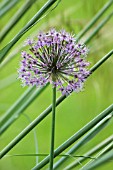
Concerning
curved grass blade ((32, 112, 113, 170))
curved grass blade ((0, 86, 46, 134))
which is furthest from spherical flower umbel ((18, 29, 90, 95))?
curved grass blade ((0, 86, 46, 134))

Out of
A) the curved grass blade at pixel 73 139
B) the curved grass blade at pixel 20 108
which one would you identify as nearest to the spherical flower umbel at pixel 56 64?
the curved grass blade at pixel 73 139

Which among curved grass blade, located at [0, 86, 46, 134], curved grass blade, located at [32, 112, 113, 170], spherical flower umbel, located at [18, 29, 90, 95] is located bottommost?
curved grass blade, located at [32, 112, 113, 170]

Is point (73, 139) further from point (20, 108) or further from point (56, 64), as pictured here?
point (20, 108)

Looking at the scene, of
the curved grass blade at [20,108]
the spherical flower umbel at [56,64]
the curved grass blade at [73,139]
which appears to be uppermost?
the curved grass blade at [20,108]

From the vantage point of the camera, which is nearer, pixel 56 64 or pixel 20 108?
pixel 56 64

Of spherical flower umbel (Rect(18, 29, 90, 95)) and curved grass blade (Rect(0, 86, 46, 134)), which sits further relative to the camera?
curved grass blade (Rect(0, 86, 46, 134))

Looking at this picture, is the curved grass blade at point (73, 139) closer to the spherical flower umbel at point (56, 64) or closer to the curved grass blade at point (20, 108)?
the spherical flower umbel at point (56, 64)

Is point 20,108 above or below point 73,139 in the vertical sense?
above

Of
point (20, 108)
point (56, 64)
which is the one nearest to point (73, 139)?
point (56, 64)

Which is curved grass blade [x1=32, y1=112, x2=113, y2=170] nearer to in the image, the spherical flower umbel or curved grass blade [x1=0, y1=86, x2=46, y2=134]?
the spherical flower umbel

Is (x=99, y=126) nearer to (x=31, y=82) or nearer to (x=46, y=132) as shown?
(x=31, y=82)
